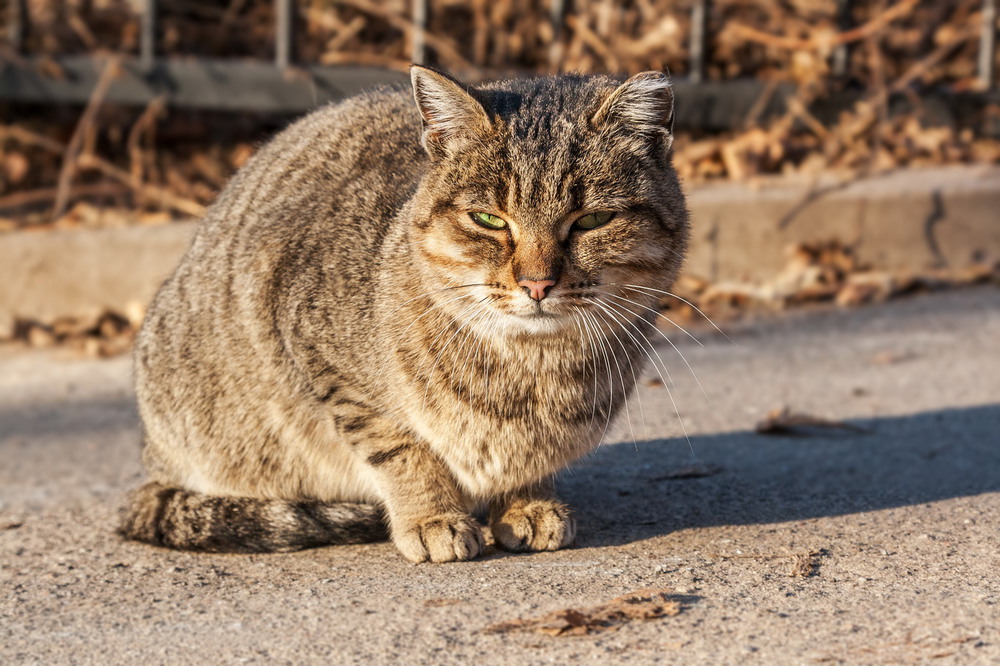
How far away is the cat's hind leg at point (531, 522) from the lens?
315cm

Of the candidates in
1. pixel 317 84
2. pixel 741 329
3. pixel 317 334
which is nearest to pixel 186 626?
pixel 317 334

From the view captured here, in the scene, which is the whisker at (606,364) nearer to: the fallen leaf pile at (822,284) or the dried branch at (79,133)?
the fallen leaf pile at (822,284)

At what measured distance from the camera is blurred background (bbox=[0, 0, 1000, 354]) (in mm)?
6113

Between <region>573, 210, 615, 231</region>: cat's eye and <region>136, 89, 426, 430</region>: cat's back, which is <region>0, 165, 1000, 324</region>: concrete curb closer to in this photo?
<region>136, 89, 426, 430</region>: cat's back

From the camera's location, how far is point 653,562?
9.69ft

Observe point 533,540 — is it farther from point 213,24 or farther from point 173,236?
point 213,24

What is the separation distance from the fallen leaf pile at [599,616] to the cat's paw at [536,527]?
48 centimetres

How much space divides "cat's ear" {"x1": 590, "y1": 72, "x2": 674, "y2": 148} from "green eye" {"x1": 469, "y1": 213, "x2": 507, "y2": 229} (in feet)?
1.08

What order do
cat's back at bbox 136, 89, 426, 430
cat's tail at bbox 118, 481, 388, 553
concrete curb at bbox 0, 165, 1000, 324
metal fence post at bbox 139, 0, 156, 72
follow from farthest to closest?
metal fence post at bbox 139, 0, 156, 72
concrete curb at bbox 0, 165, 1000, 324
cat's back at bbox 136, 89, 426, 430
cat's tail at bbox 118, 481, 388, 553

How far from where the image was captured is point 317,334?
329cm

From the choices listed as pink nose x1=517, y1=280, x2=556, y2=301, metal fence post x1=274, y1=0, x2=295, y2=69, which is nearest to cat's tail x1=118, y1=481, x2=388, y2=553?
pink nose x1=517, y1=280, x2=556, y2=301

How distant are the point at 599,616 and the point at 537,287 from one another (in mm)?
731

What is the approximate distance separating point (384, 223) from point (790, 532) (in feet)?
4.36

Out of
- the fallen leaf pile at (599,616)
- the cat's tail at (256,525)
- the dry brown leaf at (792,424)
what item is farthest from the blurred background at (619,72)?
the fallen leaf pile at (599,616)
